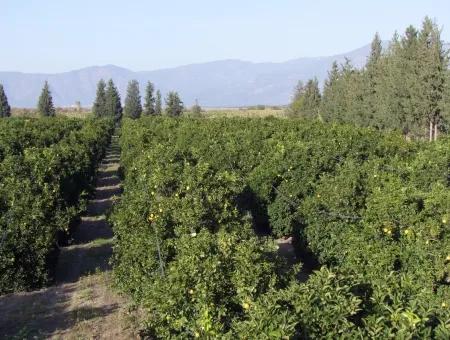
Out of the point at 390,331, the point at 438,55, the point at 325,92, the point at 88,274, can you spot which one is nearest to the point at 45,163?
the point at 88,274

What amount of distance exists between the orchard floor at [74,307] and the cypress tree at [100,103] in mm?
81823

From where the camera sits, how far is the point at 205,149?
830 inches

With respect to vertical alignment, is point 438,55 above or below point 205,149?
above

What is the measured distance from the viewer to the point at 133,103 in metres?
103

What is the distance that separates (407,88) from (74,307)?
3244cm

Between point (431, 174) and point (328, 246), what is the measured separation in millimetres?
3804

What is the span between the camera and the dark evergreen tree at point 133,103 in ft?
334

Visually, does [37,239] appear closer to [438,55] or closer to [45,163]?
[45,163]

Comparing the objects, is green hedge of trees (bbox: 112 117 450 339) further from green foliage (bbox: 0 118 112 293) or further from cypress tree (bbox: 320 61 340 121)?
cypress tree (bbox: 320 61 340 121)

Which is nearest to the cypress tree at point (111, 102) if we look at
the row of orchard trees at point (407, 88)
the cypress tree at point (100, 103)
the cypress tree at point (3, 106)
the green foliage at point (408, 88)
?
the cypress tree at point (100, 103)

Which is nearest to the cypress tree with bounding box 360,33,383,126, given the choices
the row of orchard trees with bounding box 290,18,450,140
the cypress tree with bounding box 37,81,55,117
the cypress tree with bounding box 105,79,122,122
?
the row of orchard trees with bounding box 290,18,450,140

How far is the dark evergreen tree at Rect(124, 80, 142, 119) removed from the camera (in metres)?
102

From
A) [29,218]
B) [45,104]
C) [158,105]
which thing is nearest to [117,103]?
[158,105]

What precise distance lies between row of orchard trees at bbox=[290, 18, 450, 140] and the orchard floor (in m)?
25.0
